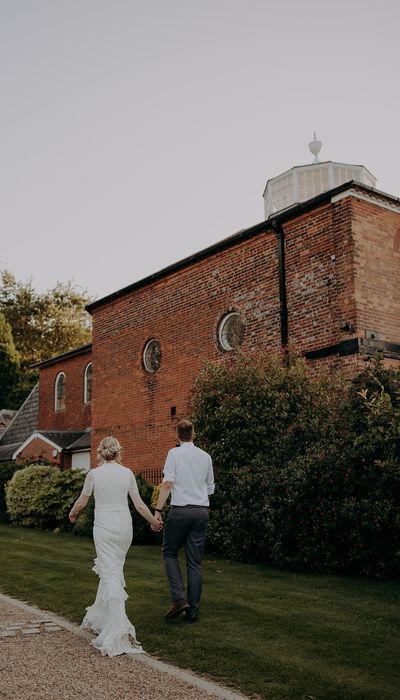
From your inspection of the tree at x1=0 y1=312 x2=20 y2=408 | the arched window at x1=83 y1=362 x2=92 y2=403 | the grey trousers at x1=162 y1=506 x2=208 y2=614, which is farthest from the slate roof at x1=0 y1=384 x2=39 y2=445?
the grey trousers at x1=162 y1=506 x2=208 y2=614

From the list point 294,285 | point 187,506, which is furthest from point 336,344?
point 187,506

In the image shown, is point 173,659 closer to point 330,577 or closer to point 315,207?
point 330,577

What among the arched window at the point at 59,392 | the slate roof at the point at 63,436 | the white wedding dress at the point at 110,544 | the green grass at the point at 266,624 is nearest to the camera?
the green grass at the point at 266,624

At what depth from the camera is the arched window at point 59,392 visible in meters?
28.4

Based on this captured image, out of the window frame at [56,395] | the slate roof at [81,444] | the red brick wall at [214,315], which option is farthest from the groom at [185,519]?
the window frame at [56,395]

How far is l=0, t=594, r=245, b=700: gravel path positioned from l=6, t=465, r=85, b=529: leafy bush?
12.9 m

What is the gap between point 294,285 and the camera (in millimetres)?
14398

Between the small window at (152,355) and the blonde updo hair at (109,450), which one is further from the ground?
the small window at (152,355)

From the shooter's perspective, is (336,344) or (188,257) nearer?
(336,344)

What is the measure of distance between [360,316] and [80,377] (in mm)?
16220

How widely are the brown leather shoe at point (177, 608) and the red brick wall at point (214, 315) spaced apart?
728cm

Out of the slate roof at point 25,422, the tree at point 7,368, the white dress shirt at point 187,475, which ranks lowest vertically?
the white dress shirt at point 187,475

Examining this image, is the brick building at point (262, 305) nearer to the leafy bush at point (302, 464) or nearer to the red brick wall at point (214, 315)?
the red brick wall at point (214, 315)

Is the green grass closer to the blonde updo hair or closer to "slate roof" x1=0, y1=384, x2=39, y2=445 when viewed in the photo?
the blonde updo hair
